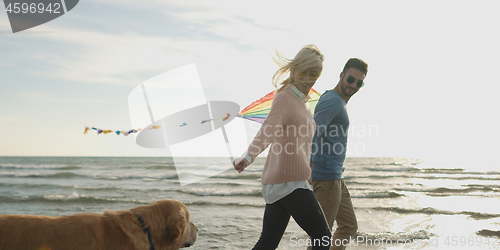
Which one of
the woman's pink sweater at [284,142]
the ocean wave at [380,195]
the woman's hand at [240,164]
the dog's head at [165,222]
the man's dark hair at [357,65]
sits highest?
the man's dark hair at [357,65]

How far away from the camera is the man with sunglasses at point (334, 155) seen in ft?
11.6

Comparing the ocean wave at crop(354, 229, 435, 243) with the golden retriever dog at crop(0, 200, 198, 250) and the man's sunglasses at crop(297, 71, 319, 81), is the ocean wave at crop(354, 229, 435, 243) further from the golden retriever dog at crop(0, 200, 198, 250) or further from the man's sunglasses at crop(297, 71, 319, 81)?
the golden retriever dog at crop(0, 200, 198, 250)

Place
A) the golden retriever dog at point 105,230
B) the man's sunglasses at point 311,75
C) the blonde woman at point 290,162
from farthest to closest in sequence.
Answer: the man's sunglasses at point 311,75
the blonde woman at point 290,162
the golden retriever dog at point 105,230

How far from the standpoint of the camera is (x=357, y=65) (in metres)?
3.92

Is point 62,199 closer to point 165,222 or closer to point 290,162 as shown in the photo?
point 165,222

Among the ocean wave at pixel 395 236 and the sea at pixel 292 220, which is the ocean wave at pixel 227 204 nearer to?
the sea at pixel 292 220

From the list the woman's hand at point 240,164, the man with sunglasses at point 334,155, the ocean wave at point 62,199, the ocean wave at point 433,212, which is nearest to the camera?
the woman's hand at point 240,164

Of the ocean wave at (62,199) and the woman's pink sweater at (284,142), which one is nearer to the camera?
the woman's pink sweater at (284,142)

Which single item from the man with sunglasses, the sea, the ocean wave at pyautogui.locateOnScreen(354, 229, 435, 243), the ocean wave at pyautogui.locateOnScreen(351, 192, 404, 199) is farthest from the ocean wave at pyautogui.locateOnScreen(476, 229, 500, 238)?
the ocean wave at pyautogui.locateOnScreen(351, 192, 404, 199)

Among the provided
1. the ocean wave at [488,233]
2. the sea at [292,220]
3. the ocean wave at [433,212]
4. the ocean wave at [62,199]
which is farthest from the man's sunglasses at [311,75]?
the ocean wave at [62,199]

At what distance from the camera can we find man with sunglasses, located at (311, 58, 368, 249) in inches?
140

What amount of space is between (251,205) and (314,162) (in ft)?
23.9

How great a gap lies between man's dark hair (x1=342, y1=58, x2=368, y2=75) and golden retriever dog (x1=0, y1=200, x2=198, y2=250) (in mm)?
2345

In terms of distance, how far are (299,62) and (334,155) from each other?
3.83 ft
